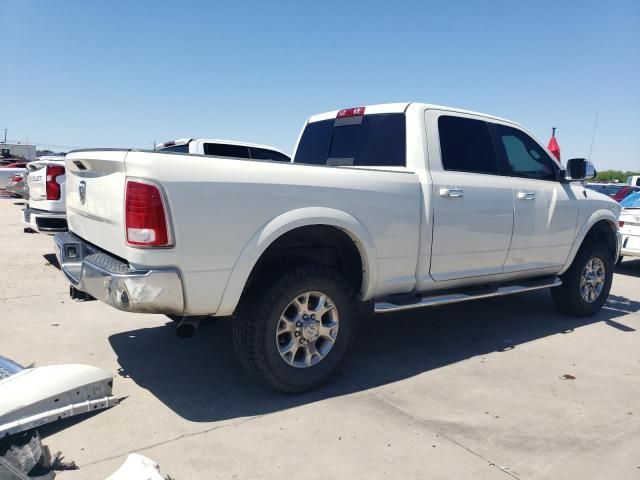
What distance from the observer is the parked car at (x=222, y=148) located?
7.98 meters

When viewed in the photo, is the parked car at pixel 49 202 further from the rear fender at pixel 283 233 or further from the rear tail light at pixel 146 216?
the rear fender at pixel 283 233

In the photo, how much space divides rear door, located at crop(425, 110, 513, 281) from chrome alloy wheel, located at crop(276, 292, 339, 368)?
1.02 meters

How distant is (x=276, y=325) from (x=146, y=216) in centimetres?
109

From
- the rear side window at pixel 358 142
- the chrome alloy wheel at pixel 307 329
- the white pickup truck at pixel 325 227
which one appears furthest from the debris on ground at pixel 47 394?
the rear side window at pixel 358 142

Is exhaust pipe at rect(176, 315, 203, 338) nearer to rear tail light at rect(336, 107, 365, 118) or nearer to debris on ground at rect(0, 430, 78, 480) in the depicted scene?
debris on ground at rect(0, 430, 78, 480)

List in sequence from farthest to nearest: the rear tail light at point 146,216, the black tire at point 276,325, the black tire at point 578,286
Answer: the black tire at point 578,286, the black tire at point 276,325, the rear tail light at point 146,216

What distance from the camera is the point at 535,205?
197 inches

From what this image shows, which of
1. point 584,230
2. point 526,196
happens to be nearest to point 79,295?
point 526,196

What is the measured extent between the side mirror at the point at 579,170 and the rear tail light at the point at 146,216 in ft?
13.6

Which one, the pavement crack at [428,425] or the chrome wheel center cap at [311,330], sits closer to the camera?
the pavement crack at [428,425]

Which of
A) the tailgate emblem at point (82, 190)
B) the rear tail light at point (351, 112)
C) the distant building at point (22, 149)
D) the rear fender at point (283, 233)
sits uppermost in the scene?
the rear tail light at point (351, 112)

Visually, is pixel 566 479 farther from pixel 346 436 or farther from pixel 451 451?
pixel 346 436

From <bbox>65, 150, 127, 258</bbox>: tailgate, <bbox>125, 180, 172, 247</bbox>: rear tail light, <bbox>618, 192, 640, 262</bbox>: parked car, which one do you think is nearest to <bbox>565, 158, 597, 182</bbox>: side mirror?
<bbox>618, 192, 640, 262</bbox>: parked car

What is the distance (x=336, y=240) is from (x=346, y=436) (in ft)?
4.63
